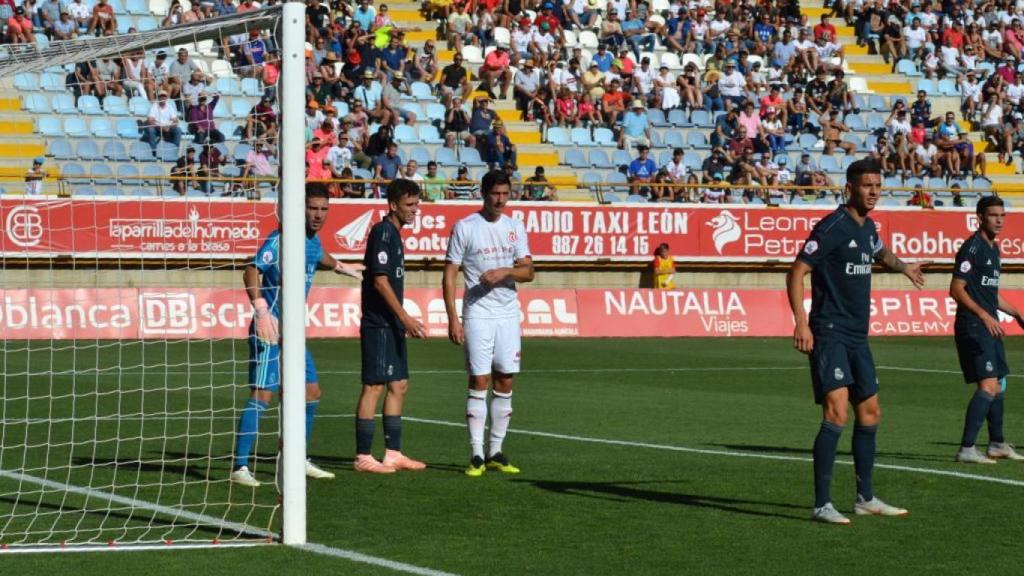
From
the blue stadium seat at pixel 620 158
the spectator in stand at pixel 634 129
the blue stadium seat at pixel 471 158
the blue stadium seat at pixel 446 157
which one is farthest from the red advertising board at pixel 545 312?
the spectator in stand at pixel 634 129

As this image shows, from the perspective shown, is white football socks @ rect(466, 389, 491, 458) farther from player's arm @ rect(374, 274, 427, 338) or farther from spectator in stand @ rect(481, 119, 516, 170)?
spectator in stand @ rect(481, 119, 516, 170)

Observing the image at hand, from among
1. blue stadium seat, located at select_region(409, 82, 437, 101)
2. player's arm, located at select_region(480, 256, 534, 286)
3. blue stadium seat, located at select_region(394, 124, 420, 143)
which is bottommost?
player's arm, located at select_region(480, 256, 534, 286)

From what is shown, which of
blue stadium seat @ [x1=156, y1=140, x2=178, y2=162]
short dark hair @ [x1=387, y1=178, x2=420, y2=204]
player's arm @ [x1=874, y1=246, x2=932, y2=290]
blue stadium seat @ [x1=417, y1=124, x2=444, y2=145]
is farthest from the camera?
blue stadium seat @ [x1=417, y1=124, x2=444, y2=145]

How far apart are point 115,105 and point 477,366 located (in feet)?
14.8

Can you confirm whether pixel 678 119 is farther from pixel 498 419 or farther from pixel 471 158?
pixel 498 419

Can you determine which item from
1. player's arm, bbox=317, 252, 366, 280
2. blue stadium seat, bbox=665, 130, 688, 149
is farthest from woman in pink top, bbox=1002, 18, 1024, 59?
player's arm, bbox=317, 252, 366, 280

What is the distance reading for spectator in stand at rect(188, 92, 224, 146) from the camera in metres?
10.9

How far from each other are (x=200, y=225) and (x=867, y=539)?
63.9 ft

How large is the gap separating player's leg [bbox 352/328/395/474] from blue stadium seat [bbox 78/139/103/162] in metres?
4.60

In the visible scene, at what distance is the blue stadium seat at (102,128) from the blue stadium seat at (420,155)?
1522 cm

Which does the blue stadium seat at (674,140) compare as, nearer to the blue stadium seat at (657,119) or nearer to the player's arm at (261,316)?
the blue stadium seat at (657,119)

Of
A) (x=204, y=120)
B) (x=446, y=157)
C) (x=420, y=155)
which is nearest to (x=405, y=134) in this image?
(x=420, y=155)

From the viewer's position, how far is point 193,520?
361 inches

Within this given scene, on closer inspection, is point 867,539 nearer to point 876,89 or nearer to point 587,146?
point 587,146
